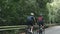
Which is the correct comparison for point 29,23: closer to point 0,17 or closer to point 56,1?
point 0,17

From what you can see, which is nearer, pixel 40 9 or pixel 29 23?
pixel 29 23

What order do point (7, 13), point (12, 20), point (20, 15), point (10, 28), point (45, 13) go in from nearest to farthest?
point (10, 28), point (7, 13), point (12, 20), point (20, 15), point (45, 13)

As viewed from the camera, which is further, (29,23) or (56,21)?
(56,21)

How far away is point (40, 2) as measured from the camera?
99.3 ft

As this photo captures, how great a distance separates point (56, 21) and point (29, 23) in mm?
36261

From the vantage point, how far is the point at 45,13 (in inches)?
1282

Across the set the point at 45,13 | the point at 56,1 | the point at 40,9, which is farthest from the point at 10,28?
the point at 56,1

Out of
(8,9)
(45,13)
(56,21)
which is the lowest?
(56,21)

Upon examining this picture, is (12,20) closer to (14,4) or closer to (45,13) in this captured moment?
(14,4)

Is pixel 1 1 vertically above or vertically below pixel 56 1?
above

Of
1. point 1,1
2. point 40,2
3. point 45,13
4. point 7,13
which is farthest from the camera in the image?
point 45,13

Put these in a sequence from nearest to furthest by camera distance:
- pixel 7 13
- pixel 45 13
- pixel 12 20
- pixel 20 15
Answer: pixel 7 13, pixel 12 20, pixel 20 15, pixel 45 13

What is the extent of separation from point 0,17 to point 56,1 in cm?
2960

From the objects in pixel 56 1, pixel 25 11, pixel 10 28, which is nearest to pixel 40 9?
pixel 25 11
